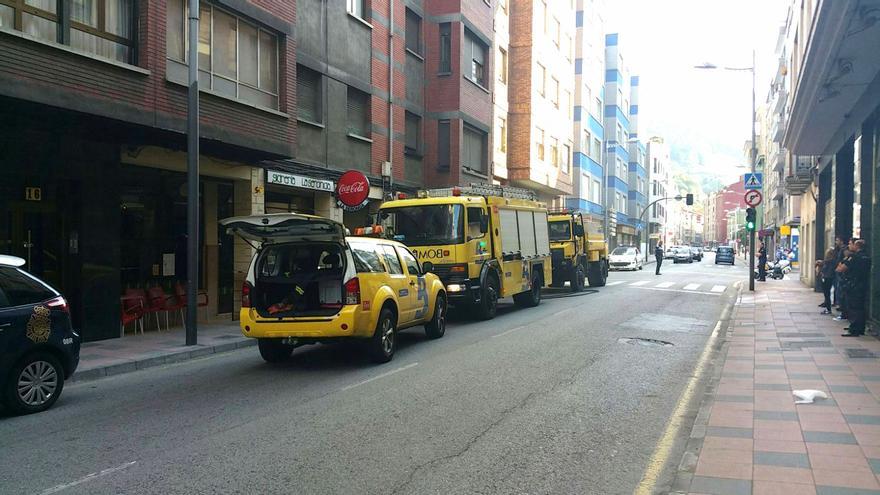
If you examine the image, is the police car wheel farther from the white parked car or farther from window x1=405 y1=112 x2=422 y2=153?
the white parked car

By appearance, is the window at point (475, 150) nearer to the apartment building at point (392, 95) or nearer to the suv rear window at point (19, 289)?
the apartment building at point (392, 95)

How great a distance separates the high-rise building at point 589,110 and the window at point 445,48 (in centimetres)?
2155

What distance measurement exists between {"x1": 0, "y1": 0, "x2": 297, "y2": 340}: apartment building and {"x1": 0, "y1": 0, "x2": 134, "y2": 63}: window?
0.06 feet

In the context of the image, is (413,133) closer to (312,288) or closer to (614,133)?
(312,288)

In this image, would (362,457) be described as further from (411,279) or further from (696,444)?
(411,279)

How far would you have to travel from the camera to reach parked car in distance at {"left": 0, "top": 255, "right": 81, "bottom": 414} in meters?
6.57

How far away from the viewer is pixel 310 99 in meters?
17.4

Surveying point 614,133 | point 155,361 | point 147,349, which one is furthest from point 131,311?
point 614,133

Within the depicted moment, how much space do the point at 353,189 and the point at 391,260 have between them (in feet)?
18.6

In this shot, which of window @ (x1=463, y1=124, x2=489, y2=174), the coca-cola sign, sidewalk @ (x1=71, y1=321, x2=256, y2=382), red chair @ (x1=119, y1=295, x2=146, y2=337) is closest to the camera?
sidewalk @ (x1=71, y1=321, x2=256, y2=382)

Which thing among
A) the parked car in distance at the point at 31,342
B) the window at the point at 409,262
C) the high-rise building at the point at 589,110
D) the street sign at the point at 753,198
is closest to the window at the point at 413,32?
the street sign at the point at 753,198

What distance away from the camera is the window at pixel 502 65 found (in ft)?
98.2

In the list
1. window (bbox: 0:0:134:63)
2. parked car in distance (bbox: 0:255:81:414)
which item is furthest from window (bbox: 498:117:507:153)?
parked car in distance (bbox: 0:255:81:414)

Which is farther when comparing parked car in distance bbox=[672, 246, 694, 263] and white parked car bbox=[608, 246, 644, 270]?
parked car in distance bbox=[672, 246, 694, 263]
